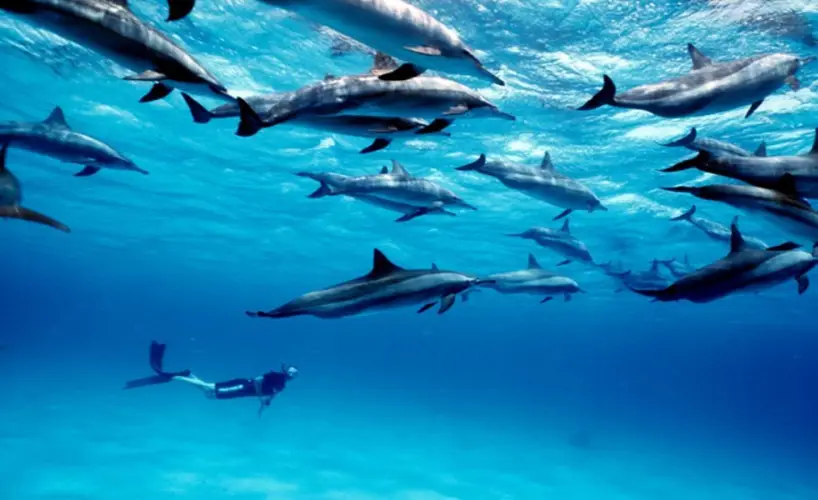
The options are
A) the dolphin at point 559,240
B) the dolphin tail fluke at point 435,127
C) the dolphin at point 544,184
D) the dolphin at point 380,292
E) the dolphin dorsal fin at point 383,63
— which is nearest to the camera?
the dolphin at point 380,292

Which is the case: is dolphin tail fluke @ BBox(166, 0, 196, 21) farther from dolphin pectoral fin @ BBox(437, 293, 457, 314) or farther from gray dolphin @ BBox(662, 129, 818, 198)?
gray dolphin @ BBox(662, 129, 818, 198)

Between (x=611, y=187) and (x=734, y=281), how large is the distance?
1837cm

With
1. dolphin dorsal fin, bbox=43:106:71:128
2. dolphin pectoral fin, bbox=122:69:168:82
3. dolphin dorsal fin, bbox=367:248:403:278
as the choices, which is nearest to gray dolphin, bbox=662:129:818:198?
dolphin dorsal fin, bbox=367:248:403:278

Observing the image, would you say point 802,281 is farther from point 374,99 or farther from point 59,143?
point 59,143

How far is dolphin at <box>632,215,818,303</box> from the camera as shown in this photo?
3234mm

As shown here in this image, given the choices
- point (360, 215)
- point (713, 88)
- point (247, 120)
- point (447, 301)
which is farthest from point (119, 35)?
point (360, 215)

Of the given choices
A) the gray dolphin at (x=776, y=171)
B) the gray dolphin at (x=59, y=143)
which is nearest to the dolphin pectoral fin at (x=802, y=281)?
the gray dolphin at (x=776, y=171)

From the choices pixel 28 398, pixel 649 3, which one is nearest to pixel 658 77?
pixel 649 3

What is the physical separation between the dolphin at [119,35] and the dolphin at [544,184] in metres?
4.11

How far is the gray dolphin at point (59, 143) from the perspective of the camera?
6262 mm

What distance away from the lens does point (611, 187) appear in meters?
20.5

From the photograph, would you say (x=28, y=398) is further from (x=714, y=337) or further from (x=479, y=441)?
(x=714, y=337)

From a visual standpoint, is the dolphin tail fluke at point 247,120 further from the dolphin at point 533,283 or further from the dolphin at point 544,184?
the dolphin at point 533,283

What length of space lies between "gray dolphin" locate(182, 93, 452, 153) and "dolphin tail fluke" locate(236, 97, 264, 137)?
2.15 feet
